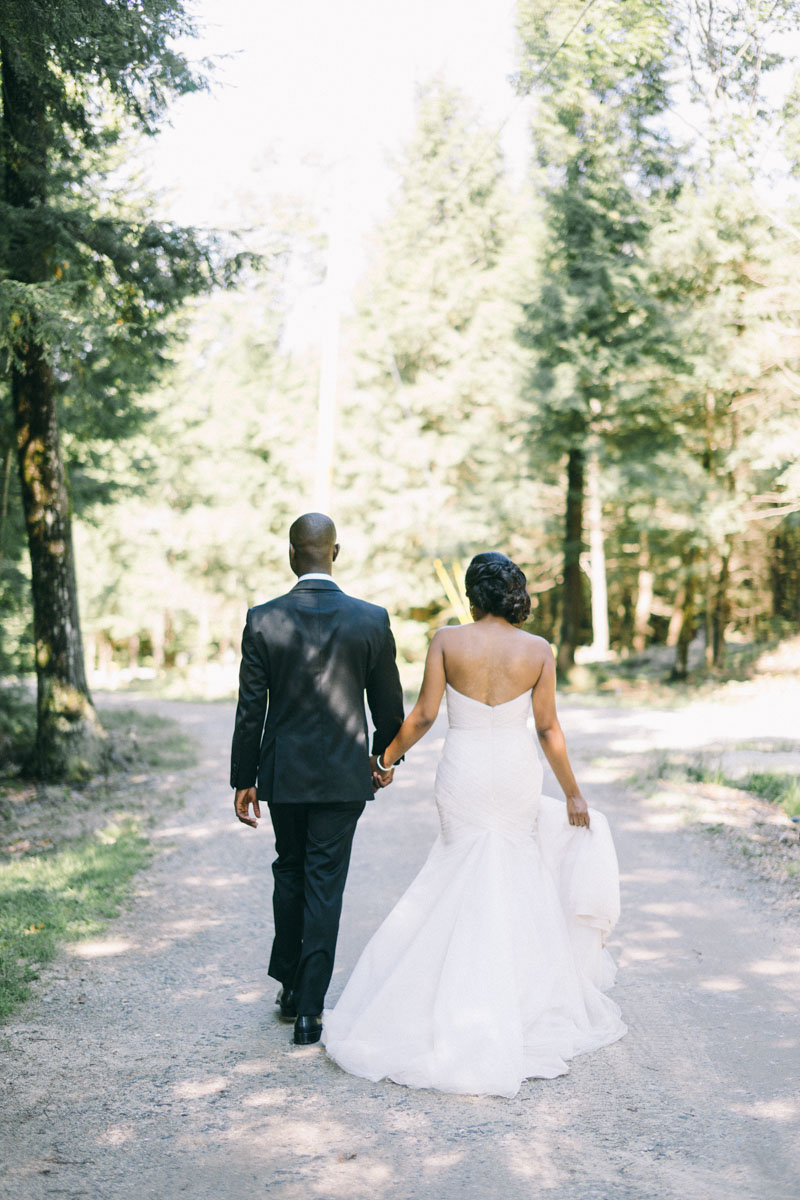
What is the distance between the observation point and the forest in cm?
996

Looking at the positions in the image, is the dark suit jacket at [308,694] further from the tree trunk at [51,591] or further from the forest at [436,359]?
the tree trunk at [51,591]

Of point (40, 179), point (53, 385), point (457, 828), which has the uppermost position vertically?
point (40, 179)

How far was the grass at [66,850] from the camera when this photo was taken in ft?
18.5

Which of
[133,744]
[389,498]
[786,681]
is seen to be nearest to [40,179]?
[133,744]

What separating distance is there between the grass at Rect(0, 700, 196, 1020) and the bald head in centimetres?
253

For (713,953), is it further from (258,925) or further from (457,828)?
(258,925)

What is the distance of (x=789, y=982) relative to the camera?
16.4 ft

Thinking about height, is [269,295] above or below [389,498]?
above

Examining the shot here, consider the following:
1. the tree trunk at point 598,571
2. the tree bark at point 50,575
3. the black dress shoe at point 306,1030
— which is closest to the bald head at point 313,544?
the black dress shoe at point 306,1030

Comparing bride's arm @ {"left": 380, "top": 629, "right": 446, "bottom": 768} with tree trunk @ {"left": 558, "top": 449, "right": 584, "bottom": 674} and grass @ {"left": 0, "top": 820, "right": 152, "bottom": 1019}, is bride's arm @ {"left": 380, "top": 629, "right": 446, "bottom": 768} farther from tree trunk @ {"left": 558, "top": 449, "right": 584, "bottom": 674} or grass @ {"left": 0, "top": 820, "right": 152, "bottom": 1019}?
tree trunk @ {"left": 558, "top": 449, "right": 584, "bottom": 674}

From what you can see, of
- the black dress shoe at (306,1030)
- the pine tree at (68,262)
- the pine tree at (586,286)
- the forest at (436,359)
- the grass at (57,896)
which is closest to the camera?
the black dress shoe at (306,1030)

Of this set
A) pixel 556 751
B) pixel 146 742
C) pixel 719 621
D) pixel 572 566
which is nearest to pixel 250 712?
pixel 556 751

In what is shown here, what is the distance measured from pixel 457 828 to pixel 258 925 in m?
2.36

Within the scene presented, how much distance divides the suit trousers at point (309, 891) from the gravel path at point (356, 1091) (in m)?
0.28
